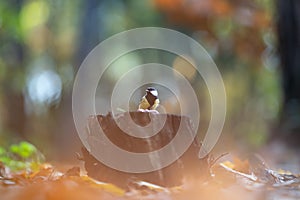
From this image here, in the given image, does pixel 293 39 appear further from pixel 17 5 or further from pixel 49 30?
pixel 49 30

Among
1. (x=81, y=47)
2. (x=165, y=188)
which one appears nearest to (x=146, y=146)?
(x=165, y=188)

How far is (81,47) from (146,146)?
790 centimetres

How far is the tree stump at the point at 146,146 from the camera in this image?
5.64ft

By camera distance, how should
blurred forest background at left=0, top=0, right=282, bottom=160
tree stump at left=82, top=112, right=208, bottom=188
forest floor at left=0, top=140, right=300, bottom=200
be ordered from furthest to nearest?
blurred forest background at left=0, top=0, right=282, bottom=160 < tree stump at left=82, top=112, right=208, bottom=188 < forest floor at left=0, top=140, right=300, bottom=200

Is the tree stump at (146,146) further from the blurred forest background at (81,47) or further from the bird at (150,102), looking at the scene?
the blurred forest background at (81,47)

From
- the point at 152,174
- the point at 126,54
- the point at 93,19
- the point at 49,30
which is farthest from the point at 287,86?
the point at 49,30

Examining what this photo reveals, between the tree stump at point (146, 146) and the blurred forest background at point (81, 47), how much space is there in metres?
6.99

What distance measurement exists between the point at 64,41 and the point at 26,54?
1.35 metres

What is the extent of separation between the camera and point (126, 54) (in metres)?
14.0

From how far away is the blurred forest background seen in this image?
994 cm

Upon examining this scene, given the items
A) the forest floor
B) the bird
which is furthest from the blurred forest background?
the bird

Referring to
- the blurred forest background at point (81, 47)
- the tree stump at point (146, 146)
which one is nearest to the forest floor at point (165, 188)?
the tree stump at point (146, 146)

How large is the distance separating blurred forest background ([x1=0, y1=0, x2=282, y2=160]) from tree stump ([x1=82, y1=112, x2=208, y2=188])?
22.9 ft

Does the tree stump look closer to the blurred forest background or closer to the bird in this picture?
the bird
